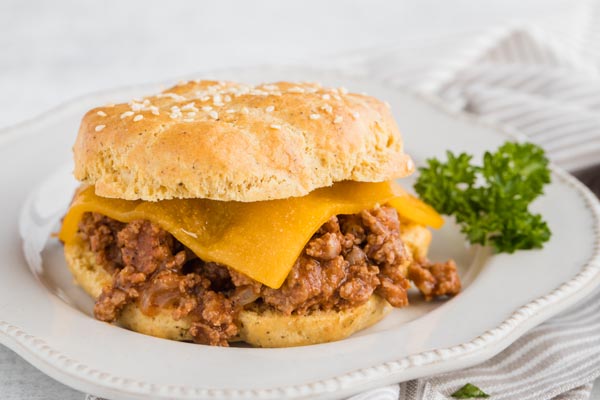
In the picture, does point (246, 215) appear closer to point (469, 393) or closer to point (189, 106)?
point (189, 106)

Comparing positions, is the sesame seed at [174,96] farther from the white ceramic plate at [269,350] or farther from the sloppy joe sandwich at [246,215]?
the white ceramic plate at [269,350]

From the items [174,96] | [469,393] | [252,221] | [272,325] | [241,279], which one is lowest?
[469,393]

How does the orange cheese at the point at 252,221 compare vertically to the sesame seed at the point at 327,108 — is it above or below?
below

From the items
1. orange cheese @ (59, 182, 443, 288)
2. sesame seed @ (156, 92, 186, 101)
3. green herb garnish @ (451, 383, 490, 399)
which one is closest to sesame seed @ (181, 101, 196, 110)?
sesame seed @ (156, 92, 186, 101)

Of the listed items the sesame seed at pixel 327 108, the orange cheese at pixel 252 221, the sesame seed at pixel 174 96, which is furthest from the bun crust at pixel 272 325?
the sesame seed at pixel 174 96

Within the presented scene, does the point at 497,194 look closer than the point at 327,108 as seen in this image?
No

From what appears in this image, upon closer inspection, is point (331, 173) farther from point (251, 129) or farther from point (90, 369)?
point (90, 369)

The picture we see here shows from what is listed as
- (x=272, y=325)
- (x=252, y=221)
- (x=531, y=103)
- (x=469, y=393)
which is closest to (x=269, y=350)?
(x=272, y=325)

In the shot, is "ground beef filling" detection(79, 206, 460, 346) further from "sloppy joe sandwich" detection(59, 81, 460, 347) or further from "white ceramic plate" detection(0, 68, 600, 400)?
"white ceramic plate" detection(0, 68, 600, 400)
